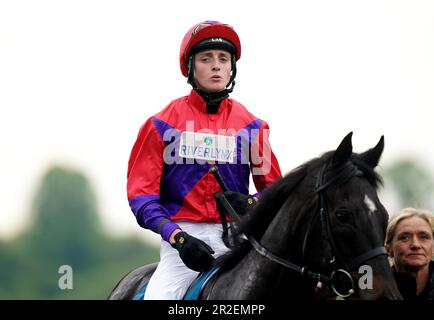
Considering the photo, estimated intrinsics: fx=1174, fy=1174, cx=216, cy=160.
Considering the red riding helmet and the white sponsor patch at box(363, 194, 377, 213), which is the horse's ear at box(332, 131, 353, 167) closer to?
the white sponsor patch at box(363, 194, 377, 213)

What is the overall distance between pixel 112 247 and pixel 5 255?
5.63 metres

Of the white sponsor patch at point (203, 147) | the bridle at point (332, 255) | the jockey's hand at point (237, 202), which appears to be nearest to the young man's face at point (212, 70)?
the white sponsor patch at point (203, 147)

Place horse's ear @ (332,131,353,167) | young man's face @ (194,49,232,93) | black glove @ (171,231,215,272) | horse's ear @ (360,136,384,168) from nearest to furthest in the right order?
horse's ear @ (332,131,353,167) → horse's ear @ (360,136,384,168) → black glove @ (171,231,215,272) → young man's face @ (194,49,232,93)

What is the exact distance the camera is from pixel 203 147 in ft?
26.5

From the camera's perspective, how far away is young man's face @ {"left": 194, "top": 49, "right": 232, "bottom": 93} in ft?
26.9

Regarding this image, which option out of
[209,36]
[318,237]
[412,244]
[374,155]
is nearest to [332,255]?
[318,237]

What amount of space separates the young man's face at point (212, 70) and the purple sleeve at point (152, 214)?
878 millimetres

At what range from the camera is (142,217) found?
7992mm

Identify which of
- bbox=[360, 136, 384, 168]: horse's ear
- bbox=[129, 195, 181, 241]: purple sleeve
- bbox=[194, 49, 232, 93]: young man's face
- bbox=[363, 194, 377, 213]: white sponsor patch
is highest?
bbox=[194, 49, 232, 93]: young man's face

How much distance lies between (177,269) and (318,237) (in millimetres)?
1322

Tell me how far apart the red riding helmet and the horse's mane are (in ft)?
4.43

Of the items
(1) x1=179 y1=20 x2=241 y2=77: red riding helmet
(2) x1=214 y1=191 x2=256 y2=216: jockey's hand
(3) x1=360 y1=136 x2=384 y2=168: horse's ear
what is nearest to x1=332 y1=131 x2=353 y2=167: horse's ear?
(3) x1=360 y1=136 x2=384 y2=168: horse's ear

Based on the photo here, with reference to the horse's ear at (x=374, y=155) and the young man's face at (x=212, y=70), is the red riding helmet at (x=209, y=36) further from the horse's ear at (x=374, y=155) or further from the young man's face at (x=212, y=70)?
the horse's ear at (x=374, y=155)

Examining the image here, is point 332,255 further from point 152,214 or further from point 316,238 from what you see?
point 152,214
